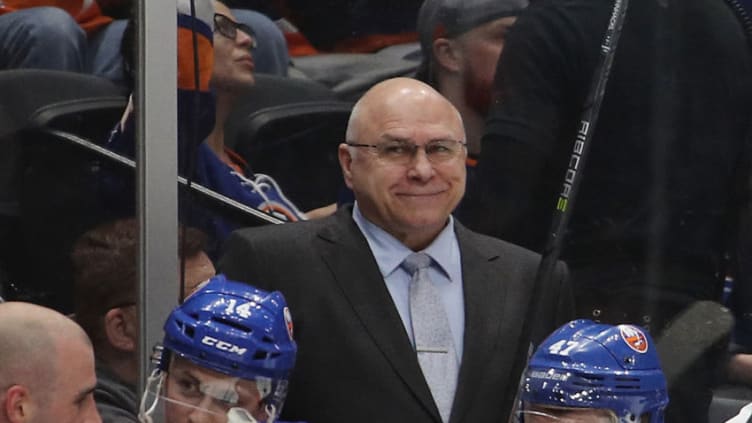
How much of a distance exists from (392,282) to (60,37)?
2.73ft

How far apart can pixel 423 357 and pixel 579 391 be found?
34 centimetres

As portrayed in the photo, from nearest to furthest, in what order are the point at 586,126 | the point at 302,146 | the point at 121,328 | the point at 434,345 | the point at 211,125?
the point at 434,345 < the point at 121,328 < the point at 211,125 < the point at 302,146 < the point at 586,126

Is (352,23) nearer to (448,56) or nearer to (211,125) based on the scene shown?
(448,56)

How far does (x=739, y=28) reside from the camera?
363cm

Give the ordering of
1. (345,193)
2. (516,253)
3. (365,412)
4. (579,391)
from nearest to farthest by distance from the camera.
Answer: (579,391)
(365,412)
(516,253)
(345,193)

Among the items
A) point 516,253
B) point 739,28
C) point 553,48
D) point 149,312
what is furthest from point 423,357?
point 739,28

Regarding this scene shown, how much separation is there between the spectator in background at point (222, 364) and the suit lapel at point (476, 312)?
0.33 meters

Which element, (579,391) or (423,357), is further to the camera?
(423,357)

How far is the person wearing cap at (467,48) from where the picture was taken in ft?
11.7

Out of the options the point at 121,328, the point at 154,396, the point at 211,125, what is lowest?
the point at 121,328

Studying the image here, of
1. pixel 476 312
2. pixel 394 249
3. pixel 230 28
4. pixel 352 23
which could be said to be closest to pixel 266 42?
pixel 230 28

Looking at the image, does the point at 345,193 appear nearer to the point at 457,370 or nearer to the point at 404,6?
the point at 404,6

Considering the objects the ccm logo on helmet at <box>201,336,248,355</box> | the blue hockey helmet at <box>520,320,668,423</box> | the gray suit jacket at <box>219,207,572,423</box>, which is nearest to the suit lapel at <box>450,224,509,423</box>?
the gray suit jacket at <box>219,207,572,423</box>

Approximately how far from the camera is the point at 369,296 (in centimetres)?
304
